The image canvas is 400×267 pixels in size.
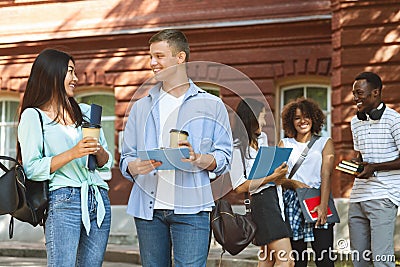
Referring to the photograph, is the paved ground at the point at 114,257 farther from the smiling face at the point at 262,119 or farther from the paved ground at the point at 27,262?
the smiling face at the point at 262,119

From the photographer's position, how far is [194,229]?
171 inches

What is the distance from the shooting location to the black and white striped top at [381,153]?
670 centimetres

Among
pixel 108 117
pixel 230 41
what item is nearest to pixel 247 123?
pixel 230 41

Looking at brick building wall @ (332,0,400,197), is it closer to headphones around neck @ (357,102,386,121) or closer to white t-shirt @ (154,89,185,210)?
headphones around neck @ (357,102,386,121)

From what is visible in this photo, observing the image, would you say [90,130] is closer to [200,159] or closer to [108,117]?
[200,159]

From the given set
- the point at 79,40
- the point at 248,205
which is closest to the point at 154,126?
the point at 248,205

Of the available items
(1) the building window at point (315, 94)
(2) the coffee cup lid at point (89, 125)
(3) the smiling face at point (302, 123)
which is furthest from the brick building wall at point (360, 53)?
(2) the coffee cup lid at point (89, 125)

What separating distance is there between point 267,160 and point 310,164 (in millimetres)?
1069

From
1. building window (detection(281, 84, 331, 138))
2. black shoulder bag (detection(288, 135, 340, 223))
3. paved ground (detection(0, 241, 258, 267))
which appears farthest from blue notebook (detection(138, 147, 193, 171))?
building window (detection(281, 84, 331, 138))

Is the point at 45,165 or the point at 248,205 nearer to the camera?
the point at 45,165

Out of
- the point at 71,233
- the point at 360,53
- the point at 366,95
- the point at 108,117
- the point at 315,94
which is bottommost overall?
the point at 71,233

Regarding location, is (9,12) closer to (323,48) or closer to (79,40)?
(79,40)

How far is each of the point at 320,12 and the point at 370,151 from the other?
7709 mm

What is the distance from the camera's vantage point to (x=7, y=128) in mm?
17156
